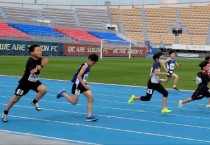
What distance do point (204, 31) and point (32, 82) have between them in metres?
65.4

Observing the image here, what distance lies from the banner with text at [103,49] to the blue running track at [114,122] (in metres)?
38.0

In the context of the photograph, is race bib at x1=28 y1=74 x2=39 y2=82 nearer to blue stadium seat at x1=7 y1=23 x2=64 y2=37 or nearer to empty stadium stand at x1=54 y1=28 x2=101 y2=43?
blue stadium seat at x1=7 y1=23 x2=64 y2=37

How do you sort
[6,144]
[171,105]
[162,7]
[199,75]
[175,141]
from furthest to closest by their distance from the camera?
A: [162,7]
[171,105]
[199,75]
[175,141]
[6,144]

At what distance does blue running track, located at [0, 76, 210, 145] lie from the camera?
26.2 feet

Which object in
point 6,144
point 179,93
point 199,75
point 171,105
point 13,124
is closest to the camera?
point 6,144

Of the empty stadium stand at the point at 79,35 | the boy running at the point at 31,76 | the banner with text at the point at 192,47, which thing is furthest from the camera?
the banner with text at the point at 192,47

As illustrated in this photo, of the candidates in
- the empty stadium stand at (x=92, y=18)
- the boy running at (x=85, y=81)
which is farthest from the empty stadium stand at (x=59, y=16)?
the boy running at (x=85, y=81)

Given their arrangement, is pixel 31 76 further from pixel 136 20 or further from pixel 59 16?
pixel 136 20

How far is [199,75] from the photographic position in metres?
12.0

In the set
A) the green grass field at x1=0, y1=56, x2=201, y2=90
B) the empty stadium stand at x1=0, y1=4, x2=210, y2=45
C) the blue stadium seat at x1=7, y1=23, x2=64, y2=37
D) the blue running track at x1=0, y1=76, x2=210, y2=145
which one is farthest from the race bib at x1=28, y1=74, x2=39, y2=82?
the empty stadium stand at x1=0, y1=4, x2=210, y2=45

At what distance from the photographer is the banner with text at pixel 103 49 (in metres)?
52.8

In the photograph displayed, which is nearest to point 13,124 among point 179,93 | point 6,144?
point 6,144

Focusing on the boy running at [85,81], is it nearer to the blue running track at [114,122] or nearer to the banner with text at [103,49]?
the blue running track at [114,122]

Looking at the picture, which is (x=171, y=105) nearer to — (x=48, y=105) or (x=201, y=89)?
(x=201, y=89)
